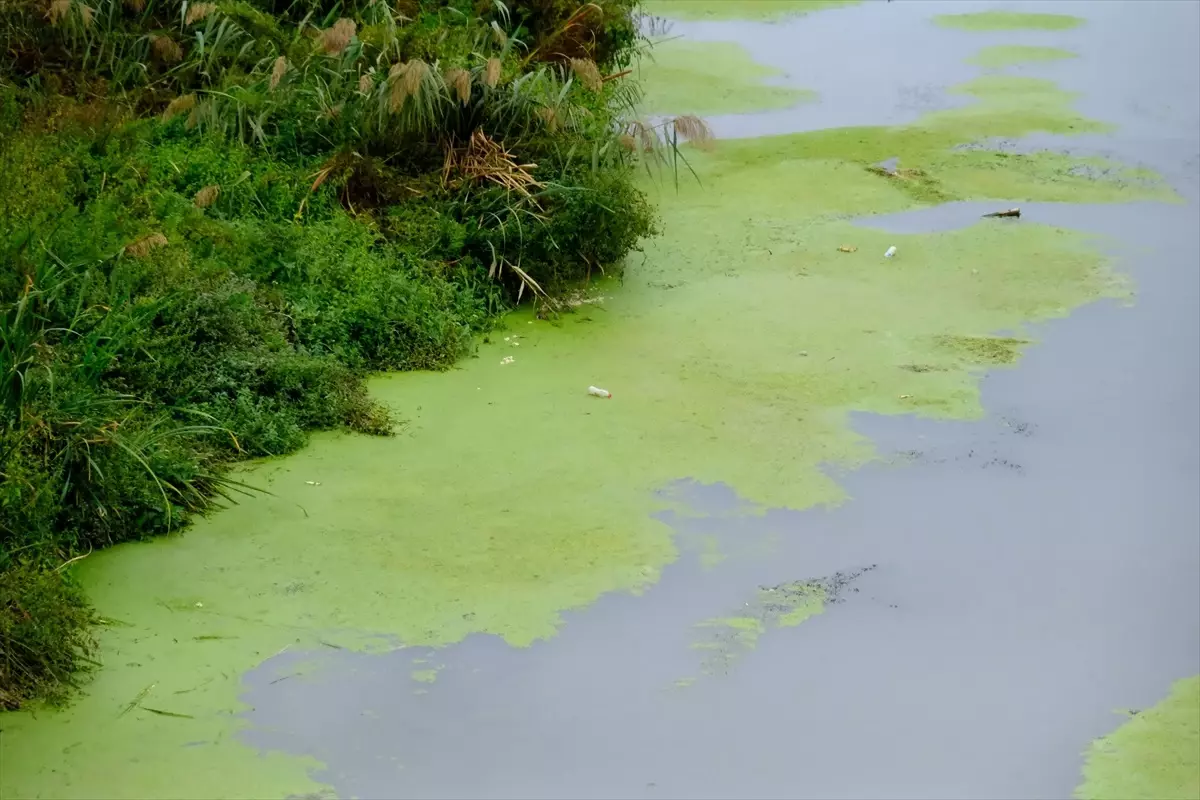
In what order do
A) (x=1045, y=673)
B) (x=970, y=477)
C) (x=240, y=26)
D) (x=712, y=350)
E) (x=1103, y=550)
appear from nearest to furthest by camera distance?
(x=1045, y=673) < (x=1103, y=550) < (x=970, y=477) < (x=712, y=350) < (x=240, y=26)

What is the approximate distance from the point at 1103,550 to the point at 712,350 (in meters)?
1.44

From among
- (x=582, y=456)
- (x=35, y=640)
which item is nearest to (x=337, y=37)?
(x=582, y=456)

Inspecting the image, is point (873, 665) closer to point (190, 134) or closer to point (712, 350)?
point (712, 350)

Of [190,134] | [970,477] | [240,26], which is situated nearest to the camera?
[970,477]

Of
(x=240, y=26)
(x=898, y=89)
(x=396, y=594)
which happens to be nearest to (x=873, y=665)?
(x=396, y=594)

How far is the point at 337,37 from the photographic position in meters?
5.31

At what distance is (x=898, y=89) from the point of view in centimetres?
788

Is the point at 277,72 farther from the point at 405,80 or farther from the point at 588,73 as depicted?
the point at 588,73

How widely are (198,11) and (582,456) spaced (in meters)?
2.66

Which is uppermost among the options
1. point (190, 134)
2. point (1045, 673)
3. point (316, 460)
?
point (190, 134)

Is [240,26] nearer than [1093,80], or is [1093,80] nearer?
[240,26]

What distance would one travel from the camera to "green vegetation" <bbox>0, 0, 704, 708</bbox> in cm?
345

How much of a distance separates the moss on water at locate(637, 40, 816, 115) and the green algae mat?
42.6 inches

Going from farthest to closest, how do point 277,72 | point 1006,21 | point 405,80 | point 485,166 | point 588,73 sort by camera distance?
point 1006,21 < point 588,73 < point 277,72 < point 485,166 < point 405,80
